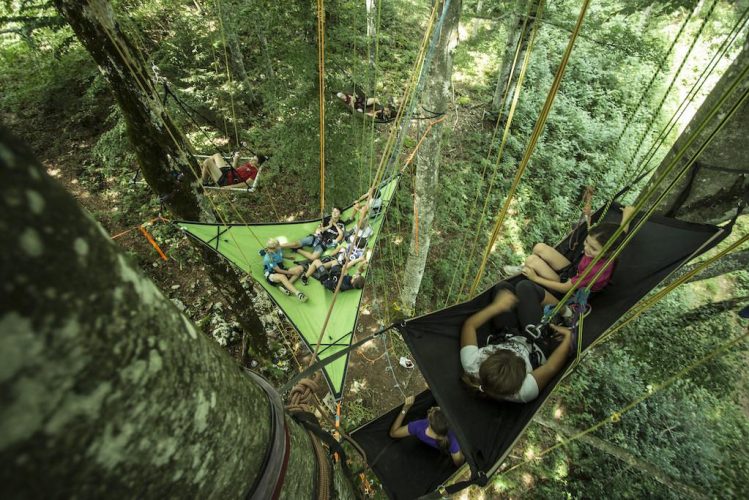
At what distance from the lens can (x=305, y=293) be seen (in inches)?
149

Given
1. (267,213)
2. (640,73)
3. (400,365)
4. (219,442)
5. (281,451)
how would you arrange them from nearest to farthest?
(219,442) < (281,451) < (400,365) < (267,213) < (640,73)

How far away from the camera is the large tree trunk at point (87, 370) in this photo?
8.3 inches

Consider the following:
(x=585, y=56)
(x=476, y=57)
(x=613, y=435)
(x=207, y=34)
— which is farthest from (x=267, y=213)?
(x=585, y=56)

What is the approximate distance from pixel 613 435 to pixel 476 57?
32.2 ft

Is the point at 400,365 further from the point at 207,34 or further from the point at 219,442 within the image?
the point at 207,34

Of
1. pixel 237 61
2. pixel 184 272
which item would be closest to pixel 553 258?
pixel 184 272

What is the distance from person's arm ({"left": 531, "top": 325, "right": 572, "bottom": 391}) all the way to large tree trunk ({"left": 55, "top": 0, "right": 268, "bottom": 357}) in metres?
2.83

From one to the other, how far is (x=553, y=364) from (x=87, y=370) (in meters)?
2.22

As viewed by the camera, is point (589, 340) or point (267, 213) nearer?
point (589, 340)

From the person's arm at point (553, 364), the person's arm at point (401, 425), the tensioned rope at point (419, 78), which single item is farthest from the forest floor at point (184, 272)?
the tensioned rope at point (419, 78)

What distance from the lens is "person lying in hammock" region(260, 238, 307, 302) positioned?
3670mm

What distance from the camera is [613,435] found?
4.05 m

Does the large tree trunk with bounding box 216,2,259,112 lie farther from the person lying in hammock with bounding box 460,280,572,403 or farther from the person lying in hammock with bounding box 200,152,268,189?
the person lying in hammock with bounding box 460,280,572,403

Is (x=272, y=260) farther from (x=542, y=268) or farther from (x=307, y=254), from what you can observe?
(x=542, y=268)
